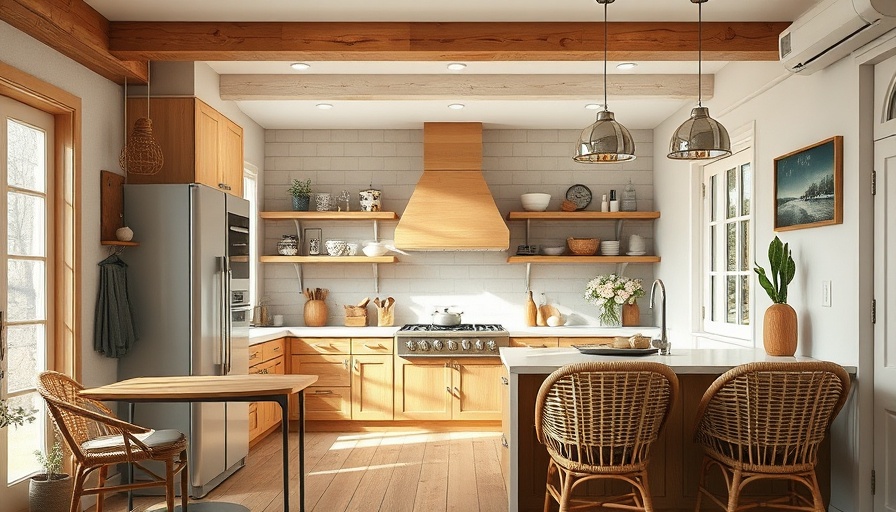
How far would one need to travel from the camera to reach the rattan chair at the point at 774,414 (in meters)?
3.29

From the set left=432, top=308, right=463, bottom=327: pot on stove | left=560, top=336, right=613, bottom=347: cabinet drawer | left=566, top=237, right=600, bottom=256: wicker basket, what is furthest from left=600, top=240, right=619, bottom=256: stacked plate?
left=432, top=308, right=463, bottom=327: pot on stove

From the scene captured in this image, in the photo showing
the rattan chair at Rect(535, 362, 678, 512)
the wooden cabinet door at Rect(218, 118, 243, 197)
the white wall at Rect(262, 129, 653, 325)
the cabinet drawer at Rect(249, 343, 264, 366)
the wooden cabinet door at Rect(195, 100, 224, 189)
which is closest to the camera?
the rattan chair at Rect(535, 362, 678, 512)

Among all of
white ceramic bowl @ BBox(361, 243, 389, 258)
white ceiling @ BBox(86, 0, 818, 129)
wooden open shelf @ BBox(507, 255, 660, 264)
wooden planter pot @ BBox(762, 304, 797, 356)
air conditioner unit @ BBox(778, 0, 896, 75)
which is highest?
white ceiling @ BBox(86, 0, 818, 129)

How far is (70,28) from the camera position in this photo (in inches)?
149

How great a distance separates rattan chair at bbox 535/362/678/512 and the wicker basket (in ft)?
11.5

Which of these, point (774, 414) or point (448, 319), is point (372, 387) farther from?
point (774, 414)

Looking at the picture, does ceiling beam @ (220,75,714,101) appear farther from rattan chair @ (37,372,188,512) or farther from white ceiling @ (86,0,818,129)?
rattan chair @ (37,372,188,512)

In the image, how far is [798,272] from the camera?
13.9ft

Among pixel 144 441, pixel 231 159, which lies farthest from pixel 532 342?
pixel 144 441

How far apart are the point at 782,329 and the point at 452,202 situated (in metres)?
3.09

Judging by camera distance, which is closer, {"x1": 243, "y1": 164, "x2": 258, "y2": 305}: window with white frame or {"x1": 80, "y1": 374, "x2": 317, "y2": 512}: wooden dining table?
{"x1": 80, "y1": 374, "x2": 317, "y2": 512}: wooden dining table

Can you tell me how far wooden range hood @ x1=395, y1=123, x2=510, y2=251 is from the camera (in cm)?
647

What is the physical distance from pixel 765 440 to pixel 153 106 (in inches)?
154

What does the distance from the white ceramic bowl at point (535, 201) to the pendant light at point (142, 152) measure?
3218mm
